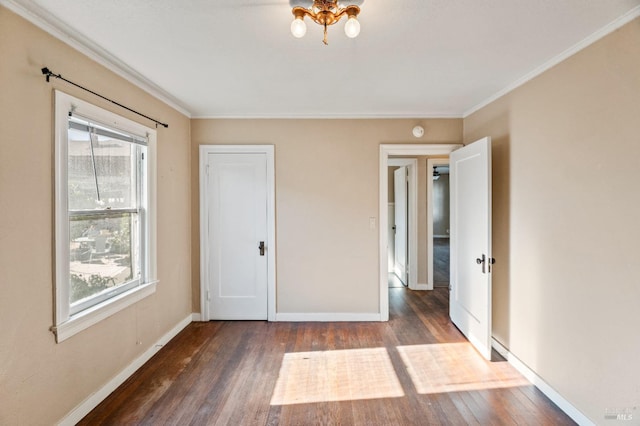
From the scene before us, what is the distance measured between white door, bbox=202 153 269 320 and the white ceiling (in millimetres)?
845

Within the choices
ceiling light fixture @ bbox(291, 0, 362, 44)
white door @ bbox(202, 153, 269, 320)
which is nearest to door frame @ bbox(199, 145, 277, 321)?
white door @ bbox(202, 153, 269, 320)

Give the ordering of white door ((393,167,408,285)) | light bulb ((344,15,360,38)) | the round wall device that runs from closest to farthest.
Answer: light bulb ((344,15,360,38)), the round wall device, white door ((393,167,408,285))

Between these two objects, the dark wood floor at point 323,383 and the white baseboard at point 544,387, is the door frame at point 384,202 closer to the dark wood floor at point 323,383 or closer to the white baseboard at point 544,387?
the dark wood floor at point 323,383

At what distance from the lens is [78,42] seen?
1951 mm

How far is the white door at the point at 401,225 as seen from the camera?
5242 mm

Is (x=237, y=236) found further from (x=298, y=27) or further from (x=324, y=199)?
(x=298, y=27)

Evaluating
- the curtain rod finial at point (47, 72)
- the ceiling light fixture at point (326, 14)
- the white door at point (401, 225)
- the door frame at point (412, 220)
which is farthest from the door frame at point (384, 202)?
the curtain rod finial at point (47, 72)

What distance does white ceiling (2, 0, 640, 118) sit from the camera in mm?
1621

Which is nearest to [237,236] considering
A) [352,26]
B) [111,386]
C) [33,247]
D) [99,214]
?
[99,214]

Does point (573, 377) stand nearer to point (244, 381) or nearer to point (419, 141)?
point (244, 381)

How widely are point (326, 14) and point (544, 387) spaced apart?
2924 mm

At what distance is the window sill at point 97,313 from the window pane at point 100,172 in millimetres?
704

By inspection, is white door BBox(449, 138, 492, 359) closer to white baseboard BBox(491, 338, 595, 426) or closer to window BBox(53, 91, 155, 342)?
white baseboard BBox(491, 338, 595, 426)

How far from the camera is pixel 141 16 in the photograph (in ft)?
5.56
